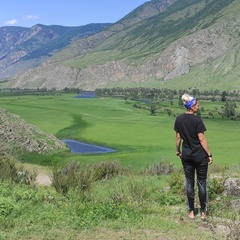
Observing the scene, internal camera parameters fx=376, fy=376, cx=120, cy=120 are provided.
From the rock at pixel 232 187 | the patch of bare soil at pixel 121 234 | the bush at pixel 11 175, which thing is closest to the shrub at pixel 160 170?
the bush at pixel 11 175

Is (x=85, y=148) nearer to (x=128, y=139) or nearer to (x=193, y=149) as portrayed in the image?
(x=128, y=139)

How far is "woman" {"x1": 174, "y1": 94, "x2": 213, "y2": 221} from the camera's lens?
10.1m

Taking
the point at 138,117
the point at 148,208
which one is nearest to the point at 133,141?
the point at 138,117

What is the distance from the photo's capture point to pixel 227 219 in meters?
9.85

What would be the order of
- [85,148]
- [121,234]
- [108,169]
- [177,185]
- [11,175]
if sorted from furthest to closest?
1. [85,148]
2. [108,169]
3. [11,175]
4. [177,185]
5. [121,234]

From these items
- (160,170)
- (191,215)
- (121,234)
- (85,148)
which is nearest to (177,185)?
(191,215)

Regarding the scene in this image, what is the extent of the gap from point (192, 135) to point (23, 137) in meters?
44.9

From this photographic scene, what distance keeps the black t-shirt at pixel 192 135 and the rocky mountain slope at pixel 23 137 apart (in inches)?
1558

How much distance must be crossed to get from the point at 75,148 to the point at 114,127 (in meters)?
24.6

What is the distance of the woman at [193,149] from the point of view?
1008 cm

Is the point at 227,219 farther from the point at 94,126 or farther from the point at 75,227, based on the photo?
the point at 94,126

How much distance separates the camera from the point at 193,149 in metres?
10.1

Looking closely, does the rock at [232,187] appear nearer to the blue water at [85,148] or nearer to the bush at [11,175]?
the bush at [11,175]

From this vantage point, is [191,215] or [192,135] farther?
[191,215]
